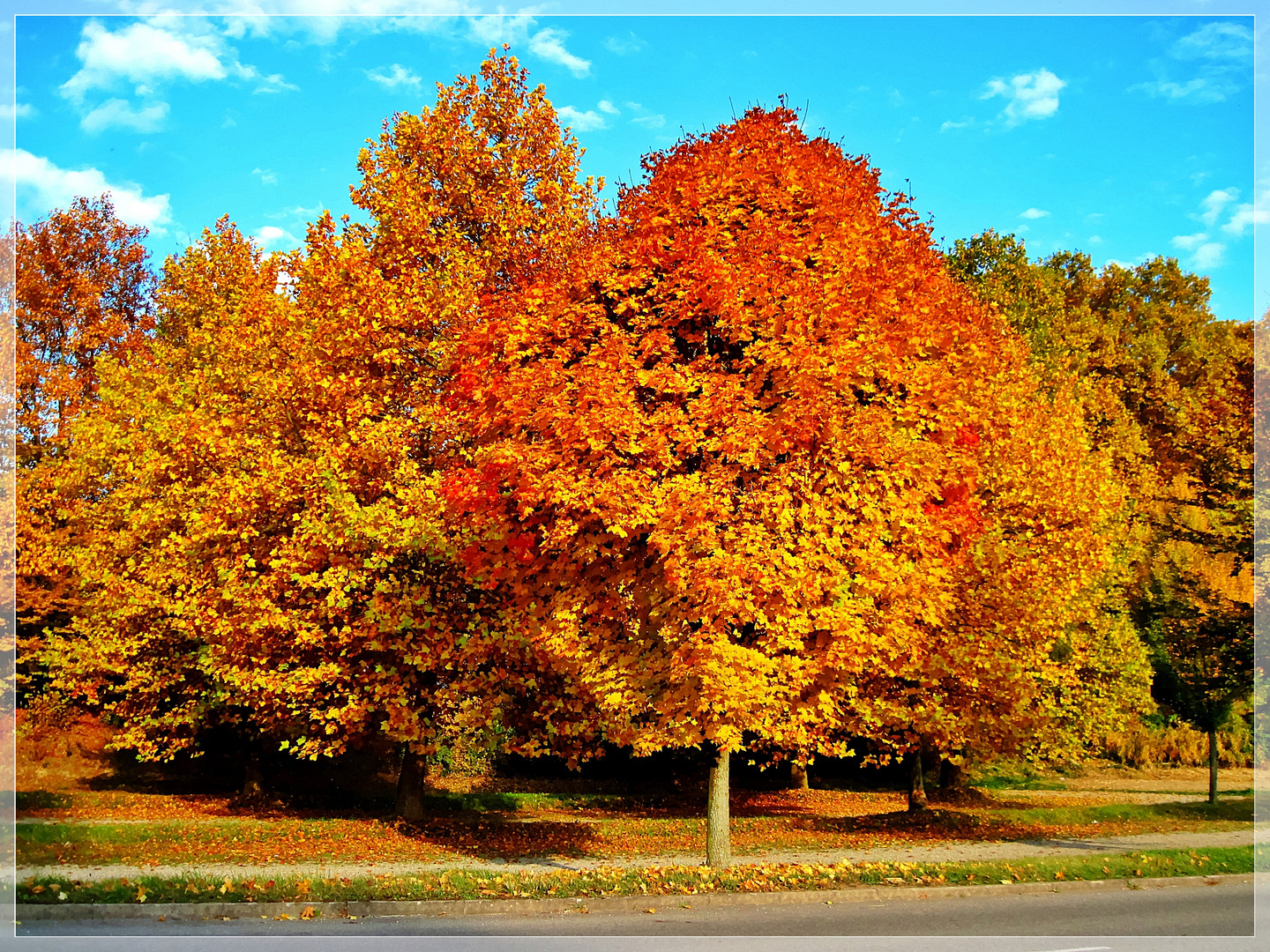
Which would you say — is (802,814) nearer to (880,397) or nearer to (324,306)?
(880,397)

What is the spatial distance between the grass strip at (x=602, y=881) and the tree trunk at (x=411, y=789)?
6390mm

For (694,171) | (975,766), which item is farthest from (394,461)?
(975,766)

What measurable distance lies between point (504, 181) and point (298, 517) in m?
7.31

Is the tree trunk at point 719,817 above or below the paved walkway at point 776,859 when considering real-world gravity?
above

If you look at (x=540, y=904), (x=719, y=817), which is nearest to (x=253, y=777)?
(x=719, y=817)

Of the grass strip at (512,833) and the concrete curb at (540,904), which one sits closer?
the concrete curb at (540,904)

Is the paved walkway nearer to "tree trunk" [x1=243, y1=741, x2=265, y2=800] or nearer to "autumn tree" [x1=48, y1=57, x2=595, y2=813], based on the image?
"autumn tree" [x1=48, y1=57, x2=595, y2=813]

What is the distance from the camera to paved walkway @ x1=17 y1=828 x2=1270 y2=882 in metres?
11.7

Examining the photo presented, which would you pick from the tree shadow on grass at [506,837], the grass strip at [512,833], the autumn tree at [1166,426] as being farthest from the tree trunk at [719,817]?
the autumn tree at [1166,426]

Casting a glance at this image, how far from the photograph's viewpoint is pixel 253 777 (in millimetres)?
23844

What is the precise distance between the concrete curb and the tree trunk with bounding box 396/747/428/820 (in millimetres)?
8222

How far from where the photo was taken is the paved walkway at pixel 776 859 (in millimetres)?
11711

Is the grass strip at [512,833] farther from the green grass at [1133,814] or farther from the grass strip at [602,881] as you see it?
the grass strip at [602,881]

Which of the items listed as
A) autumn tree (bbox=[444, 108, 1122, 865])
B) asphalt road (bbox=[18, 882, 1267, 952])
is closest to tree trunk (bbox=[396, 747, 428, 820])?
autumn tree (bbox=[444, 108, 1122, 865])
